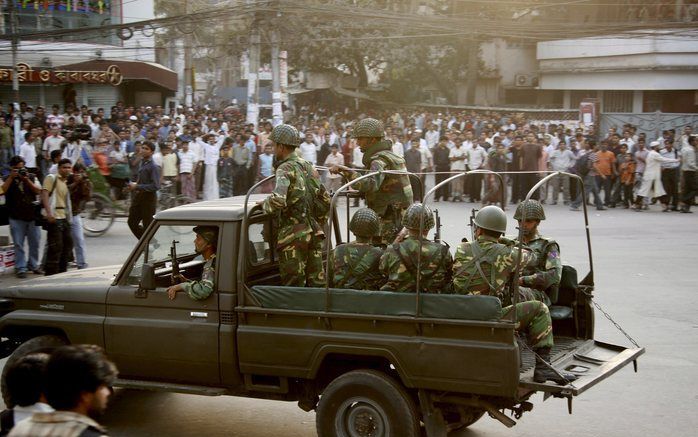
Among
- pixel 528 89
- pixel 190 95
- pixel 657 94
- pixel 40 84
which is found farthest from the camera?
pixel 190 95

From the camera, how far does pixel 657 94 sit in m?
31.6

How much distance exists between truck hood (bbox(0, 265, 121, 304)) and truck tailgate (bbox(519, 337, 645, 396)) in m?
3.07

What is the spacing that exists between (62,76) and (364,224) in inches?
1008

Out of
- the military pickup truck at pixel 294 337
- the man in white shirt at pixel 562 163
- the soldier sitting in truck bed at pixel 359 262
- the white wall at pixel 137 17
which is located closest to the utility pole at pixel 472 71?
the white wall at pixel 137 17

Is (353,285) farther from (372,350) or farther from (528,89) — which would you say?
(528,89)

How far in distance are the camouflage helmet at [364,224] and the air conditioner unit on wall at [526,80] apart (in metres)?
32.4

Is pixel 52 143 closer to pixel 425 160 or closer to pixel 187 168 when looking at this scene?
pixel 187 168

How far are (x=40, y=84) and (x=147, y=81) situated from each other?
15.3 feet

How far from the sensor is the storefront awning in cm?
3036

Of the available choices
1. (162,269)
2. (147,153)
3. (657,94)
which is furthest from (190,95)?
(162,269)

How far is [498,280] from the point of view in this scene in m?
5.57

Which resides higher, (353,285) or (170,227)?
(170,227)

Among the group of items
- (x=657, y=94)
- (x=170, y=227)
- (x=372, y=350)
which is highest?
(x=657, y=94)

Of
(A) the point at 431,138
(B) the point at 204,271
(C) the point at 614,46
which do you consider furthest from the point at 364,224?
(C) the point at 614,46
